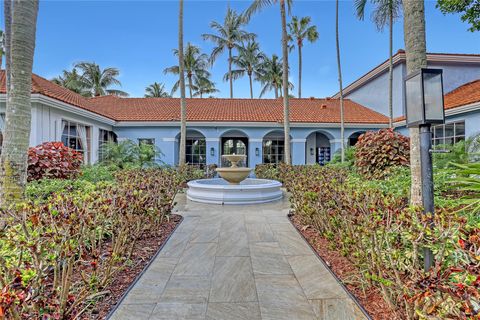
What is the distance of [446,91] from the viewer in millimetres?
15969

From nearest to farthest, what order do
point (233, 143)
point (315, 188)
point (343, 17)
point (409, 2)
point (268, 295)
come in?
point (268, 295)
point (409, 2)
point (315, 188)
point (343, 17)
point (233, 143)

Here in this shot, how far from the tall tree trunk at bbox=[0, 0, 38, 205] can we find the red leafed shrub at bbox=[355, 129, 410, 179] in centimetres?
759

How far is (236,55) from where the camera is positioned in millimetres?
28500

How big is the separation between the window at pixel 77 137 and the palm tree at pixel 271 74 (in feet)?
69.0

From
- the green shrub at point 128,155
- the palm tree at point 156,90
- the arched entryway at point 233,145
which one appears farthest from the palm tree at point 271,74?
the green shrub at point 128,155

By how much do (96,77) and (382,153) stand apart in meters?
33.9

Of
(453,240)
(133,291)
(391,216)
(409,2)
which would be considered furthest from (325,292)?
(409,2)

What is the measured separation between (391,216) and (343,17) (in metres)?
17.2

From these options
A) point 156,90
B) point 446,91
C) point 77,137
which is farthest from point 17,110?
point 156,90

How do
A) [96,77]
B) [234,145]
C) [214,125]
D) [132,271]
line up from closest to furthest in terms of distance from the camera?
[132,271]
[214,125]
[234,145]
[96,77]

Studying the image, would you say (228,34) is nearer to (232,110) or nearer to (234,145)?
(232,110)

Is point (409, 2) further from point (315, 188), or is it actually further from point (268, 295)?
point (268, 295)

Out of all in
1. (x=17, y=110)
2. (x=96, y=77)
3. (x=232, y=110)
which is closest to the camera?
(x=17, y=110)

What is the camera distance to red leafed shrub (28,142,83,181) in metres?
6.96
